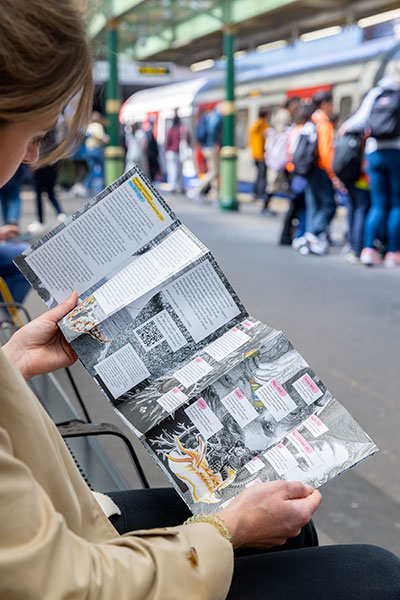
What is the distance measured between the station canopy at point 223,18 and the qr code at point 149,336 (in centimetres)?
930

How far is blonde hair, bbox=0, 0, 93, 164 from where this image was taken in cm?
86

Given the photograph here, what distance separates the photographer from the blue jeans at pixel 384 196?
711 centimetres

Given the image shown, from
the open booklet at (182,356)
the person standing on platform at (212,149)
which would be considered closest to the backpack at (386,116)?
the open booklet at (182,356)

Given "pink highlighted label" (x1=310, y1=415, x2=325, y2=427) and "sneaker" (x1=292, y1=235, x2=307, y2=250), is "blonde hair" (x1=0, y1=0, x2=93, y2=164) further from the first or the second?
"sneaker" (x1=292, y1=235, x2=307, y2=250)

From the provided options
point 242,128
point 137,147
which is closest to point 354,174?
point 242,128

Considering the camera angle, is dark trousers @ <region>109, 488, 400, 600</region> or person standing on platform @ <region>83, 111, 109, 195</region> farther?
person standing on platform @ <region>83, 111, 109, 195</region>

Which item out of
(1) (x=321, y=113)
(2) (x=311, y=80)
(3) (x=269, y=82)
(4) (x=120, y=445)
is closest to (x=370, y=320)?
(4) (x=120, y=445)

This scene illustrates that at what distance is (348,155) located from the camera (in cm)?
739

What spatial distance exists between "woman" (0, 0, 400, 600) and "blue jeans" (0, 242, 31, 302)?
8.77ft

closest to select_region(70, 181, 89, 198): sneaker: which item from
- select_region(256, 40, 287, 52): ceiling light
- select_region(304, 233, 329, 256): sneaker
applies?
select_region(256, 40, 287, 52): ceiling light

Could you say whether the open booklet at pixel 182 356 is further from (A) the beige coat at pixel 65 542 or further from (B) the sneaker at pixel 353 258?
(B) the sneaker at pixel 353 258

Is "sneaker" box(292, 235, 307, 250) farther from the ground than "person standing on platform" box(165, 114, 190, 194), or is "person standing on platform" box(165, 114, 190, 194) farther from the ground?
"person standing on platform" box(165, 114, 190, 194)

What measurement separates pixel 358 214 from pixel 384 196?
1.53ft

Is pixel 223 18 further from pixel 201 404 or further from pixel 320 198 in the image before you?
pixel 201 404
